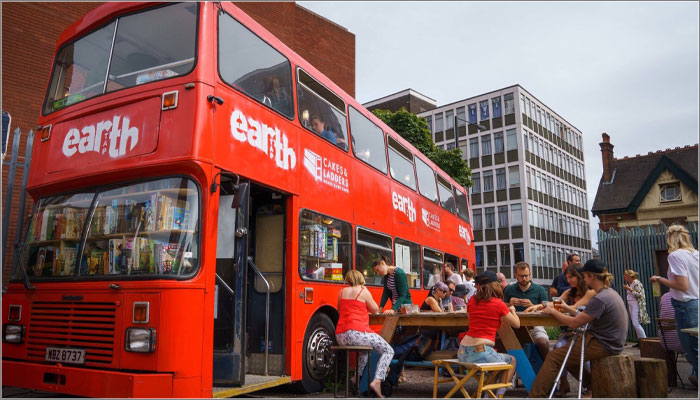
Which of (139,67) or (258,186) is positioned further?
(258,186)

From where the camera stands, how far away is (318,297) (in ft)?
24.7

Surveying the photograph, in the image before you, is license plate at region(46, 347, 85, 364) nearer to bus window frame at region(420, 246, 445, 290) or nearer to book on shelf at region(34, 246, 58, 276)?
book on shelf at region(34, 246, 58, 276)

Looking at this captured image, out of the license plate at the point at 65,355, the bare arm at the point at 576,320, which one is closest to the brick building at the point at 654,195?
the bare arm at the point at 576,320

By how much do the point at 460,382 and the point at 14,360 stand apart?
Result: 5037 mm

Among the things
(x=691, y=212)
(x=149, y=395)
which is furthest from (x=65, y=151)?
(x=691, y=212)

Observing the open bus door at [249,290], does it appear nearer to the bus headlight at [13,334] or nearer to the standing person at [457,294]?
the bus headlight at [13,334]

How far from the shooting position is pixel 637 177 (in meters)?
32.3

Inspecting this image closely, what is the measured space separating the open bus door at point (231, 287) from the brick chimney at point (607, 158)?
31892 millimetres

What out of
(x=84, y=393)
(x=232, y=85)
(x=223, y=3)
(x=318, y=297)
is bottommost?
(x=84, y=393)

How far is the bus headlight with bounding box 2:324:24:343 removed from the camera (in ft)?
20.2

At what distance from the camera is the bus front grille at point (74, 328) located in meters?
5.42

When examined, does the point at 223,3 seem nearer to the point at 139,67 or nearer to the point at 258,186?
the point at 139,67

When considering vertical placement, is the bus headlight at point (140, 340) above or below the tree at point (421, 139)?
below

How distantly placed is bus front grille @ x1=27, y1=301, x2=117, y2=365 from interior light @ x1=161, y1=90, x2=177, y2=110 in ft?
6.93
